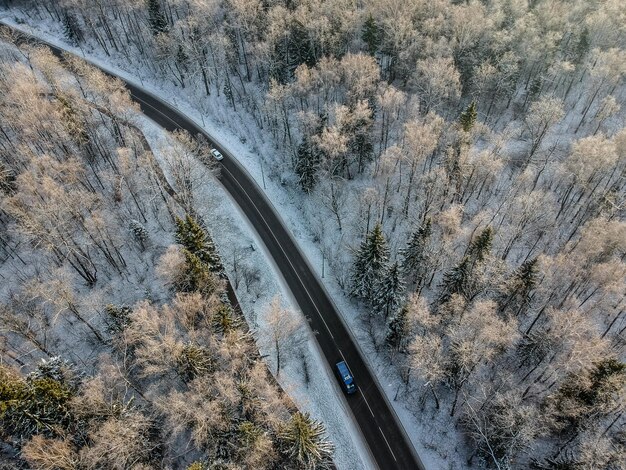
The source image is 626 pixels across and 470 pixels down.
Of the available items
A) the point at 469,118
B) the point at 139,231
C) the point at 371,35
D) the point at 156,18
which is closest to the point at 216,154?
the point at 139,231

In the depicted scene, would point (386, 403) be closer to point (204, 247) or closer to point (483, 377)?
point (483, 377)

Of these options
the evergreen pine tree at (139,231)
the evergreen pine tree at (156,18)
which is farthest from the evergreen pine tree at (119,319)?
the evergreen pine tree at (156,18)

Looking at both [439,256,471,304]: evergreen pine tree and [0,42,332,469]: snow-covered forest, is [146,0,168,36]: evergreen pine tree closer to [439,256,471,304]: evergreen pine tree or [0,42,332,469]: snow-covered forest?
[0,42,332,469]: snow-covered forest

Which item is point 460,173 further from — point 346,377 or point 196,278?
point 196,278

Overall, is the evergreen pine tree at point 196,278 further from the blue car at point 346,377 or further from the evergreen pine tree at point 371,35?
the evergreen pine tree at point 371,35

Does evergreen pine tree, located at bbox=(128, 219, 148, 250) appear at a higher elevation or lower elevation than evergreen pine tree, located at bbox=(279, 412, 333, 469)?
higher

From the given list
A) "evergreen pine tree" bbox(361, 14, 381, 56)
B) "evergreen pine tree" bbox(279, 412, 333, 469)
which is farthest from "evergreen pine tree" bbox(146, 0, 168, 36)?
"evergreen pine tree" bbox(279, 412, 333, 469)
